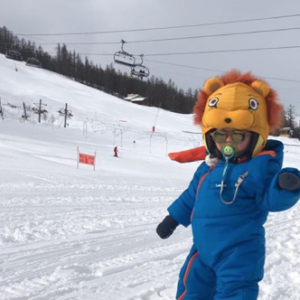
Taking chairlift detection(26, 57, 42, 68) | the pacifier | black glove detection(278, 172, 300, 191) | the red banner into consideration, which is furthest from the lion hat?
chairlift detection(26, 57, 42, 68)

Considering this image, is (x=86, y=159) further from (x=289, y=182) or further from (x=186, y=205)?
(x=289, y=182)

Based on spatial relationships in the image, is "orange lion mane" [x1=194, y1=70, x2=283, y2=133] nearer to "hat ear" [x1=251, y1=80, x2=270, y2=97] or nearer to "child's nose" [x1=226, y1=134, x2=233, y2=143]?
"hat ear" [x1=251, y1=80, x2=270, y2=97]

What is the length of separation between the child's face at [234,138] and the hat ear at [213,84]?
13.1 inches

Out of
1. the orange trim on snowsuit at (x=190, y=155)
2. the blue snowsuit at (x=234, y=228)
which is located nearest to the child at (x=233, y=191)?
the blue snowsuit at (x=234, y=228)

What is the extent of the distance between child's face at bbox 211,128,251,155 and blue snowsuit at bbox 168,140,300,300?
0.36ft

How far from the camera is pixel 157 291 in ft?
9.90

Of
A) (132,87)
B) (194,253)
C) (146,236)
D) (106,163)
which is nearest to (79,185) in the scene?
(146,236)

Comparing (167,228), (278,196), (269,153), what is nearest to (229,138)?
(269,153)

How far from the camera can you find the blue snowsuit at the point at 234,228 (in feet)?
6.13

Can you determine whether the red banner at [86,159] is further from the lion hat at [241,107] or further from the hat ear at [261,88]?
the hat ear at [261,88]

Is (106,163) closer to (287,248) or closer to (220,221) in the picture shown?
(287,248)

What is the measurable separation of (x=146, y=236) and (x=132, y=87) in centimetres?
9152

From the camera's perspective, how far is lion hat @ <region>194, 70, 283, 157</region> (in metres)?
2.09

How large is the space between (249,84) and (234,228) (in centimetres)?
95
